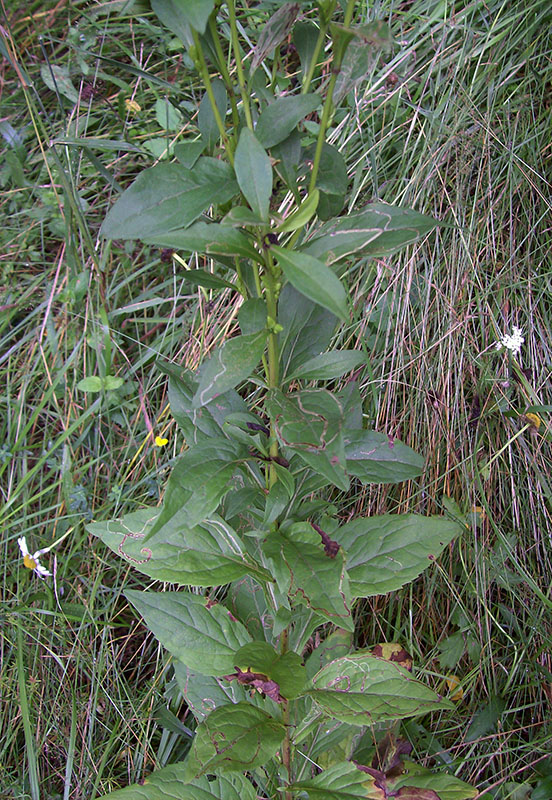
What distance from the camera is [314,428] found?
2.86 ft

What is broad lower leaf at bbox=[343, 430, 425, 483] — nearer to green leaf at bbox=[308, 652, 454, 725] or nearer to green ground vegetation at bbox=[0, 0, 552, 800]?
green leaf at bbox=[308, 652, 454, 725]

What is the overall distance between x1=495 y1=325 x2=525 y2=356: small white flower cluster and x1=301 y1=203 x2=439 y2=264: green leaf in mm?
913

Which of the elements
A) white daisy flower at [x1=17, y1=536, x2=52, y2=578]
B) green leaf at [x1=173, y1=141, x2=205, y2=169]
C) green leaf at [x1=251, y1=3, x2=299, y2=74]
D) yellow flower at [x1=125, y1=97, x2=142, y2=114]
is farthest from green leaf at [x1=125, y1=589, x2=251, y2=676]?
yellow flower at [x1=125, y1=97, x2=142, y2=114]

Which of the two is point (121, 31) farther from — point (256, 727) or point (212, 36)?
point (256, 727)

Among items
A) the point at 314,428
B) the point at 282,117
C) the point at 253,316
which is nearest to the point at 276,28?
the point at 282,117

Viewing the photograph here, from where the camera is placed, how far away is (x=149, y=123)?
7.51 feet

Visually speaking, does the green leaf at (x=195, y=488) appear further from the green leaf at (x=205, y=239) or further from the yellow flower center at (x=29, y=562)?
the yellow flower center at (x=29, y=562)

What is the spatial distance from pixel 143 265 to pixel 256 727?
5.12 feet

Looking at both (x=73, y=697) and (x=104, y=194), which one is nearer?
(x=73, y=697)

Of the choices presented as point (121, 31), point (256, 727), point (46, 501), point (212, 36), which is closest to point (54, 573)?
point (46, 501)

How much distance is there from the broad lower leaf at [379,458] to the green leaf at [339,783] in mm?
544

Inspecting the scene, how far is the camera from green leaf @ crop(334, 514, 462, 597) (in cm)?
118

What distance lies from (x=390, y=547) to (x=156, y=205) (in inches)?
29.3

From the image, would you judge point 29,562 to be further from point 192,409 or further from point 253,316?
point 253,316
